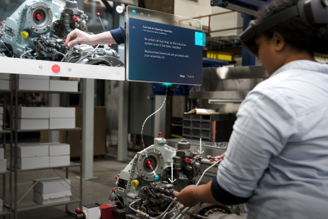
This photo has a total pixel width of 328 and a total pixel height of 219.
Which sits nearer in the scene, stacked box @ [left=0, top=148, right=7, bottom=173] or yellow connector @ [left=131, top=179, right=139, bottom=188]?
yellow connector @ [left=131, top=179, right=139, bottom=188]

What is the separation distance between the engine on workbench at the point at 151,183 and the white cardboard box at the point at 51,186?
1.81 metres

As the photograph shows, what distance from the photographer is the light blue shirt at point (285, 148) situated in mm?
793

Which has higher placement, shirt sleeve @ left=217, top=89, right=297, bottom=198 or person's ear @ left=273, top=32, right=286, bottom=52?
person's ear @ left=273, top=32, right=286, bottom=52

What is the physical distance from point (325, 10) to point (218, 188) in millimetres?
574

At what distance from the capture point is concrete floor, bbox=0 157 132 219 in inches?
172

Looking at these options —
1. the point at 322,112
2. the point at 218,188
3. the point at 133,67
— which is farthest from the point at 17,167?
the point at 322,112

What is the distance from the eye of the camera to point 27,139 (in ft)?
35.4

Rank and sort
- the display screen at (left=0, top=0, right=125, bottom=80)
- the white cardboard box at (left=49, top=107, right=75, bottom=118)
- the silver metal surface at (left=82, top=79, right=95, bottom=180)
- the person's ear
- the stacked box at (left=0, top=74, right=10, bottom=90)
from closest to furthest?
the person's ear < the display screen at (left=0, top=0, right=125, bottom=80) < the stacked box at (left=0, top=74, right=10, bottom=90) < the white cardboard box at (left=49, top=107, right=75, bottom=118) < the silver metal surface at (left=82, top=79, right=95, bottom=180)

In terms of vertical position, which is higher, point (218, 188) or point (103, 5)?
point (103, 5)

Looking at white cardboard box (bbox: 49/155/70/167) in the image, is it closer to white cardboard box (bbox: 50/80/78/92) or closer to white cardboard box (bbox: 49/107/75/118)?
white cardboard box (bbox: 49/107/75/118)

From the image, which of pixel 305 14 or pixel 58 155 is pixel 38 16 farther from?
pixel 58 155

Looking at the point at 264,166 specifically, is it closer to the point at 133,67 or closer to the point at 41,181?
the point at 133,67

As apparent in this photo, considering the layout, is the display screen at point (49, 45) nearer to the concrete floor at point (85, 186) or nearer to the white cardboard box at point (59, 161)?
the white cardboard box at point (59, 161)

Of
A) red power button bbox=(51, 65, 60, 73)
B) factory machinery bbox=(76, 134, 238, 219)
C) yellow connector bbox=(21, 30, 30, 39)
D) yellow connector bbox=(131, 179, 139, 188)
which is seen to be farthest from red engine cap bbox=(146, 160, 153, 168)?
yellow connector bbox=(21, 30, 30, 39)
